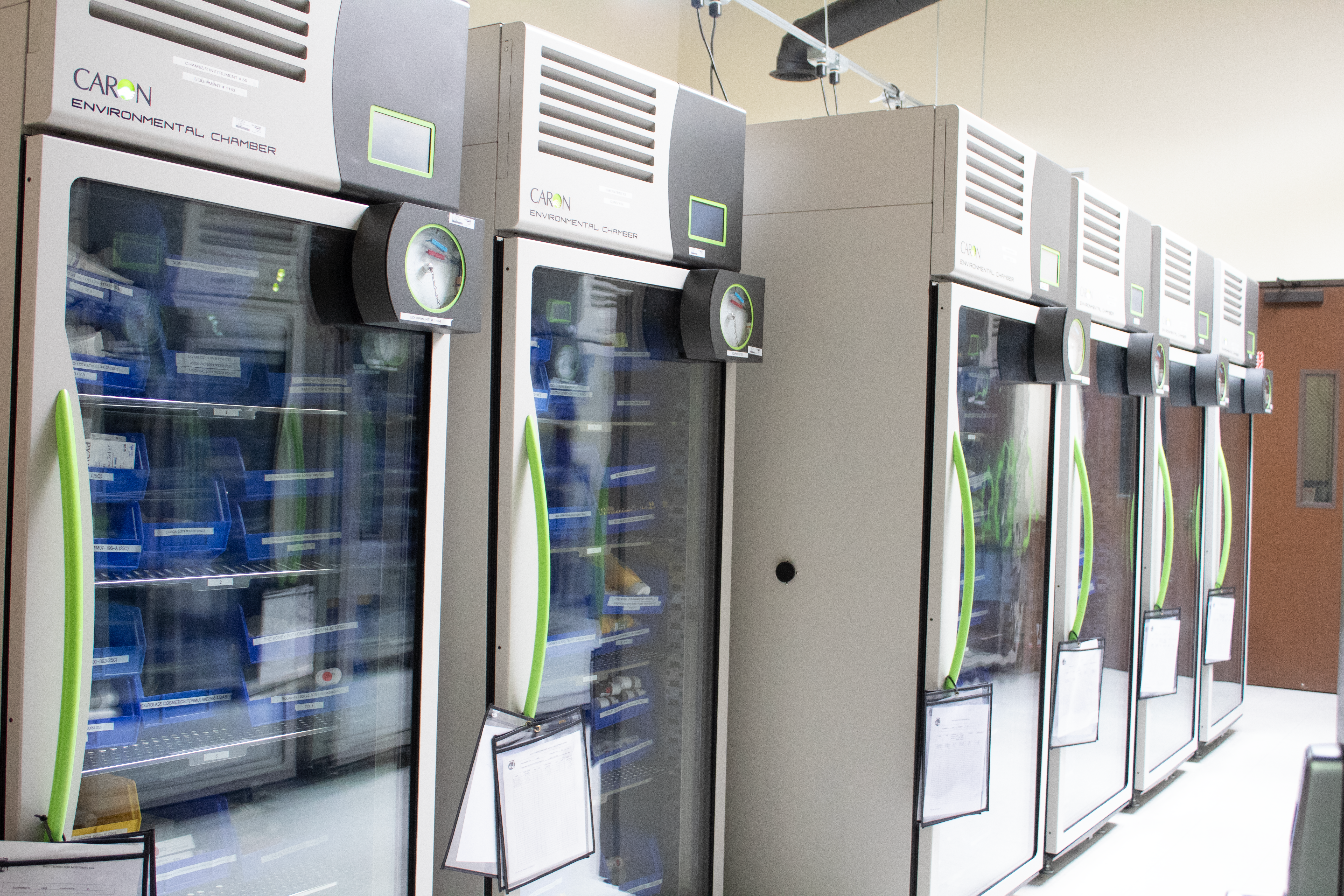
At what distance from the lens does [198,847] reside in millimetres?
1729

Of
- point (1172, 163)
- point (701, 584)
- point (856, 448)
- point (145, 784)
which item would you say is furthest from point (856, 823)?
point (1172, 163)

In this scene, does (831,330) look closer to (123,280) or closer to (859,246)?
(859,246)

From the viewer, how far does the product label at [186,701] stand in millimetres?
1628

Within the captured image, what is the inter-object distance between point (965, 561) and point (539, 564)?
4.40 feet

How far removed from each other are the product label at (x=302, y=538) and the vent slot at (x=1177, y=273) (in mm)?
3839

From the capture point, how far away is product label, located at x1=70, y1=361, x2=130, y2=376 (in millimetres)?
1464

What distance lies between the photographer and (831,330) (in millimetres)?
2857

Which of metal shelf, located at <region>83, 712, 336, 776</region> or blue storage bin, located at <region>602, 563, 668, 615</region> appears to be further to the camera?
blue storage bin, located at <region>602, 563, 668, 615</region>

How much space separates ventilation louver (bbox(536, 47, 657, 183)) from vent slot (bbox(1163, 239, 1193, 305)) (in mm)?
3014

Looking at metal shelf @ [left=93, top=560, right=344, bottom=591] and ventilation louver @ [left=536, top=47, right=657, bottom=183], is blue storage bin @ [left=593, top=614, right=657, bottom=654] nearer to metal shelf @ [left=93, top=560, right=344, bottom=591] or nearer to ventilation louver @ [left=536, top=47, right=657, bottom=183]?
metal shelf @ [left=93, top=560, right=344, bottom=591]

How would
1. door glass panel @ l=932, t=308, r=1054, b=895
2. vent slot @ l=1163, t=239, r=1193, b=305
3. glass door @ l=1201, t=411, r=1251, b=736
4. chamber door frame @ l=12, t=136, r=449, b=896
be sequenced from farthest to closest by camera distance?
glass door @ l=1201, t=411, r=1251, b=736, vent slot @ l=1163, t=239, r=1193, b=305, door glass panel @ l=932, t=308, r=1054, b=895, chamber door frame @ l=12, t=136, r=449, b=896

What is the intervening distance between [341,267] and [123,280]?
1.19 ft

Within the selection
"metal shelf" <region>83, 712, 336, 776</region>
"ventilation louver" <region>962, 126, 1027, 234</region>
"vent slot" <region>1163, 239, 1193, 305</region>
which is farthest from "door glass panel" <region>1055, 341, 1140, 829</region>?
"metal shelf" <region>83, 712, 336, 776</region>

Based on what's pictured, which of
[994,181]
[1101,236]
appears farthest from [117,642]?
[1101,236]
